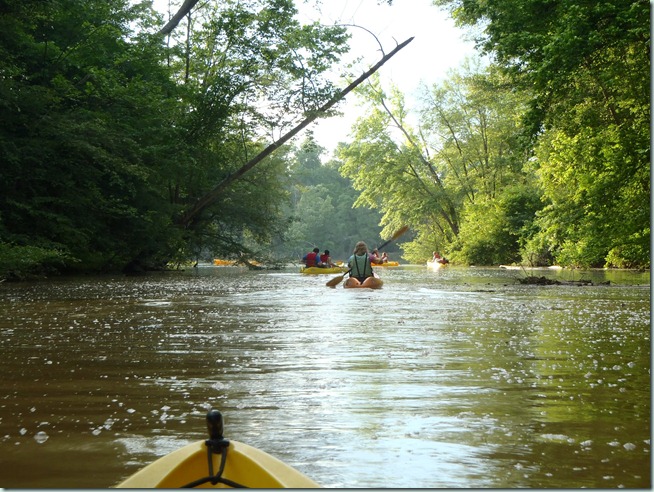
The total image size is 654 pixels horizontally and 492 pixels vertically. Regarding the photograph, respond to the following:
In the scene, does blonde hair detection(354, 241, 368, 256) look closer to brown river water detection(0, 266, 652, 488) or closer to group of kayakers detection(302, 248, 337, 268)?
brown river water detection(0, 266, 652, 488)

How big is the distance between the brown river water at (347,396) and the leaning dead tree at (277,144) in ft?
58.4

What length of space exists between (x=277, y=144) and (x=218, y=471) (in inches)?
1052

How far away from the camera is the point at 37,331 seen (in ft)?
30.6

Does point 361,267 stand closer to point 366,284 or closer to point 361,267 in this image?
point 361,267

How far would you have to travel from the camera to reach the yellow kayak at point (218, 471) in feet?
8.84

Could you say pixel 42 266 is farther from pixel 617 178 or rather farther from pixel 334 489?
pixel 334 489

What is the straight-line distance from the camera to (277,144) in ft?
95.1

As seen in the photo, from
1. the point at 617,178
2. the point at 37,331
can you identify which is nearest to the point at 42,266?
the point at 37,331

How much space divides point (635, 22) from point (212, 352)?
11.0 m

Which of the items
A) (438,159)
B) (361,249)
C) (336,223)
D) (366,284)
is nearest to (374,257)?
(361,249)

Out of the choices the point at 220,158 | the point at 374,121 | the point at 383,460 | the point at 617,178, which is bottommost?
the point at 383,460

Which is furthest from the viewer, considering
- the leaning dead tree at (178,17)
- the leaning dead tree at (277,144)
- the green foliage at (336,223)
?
the green foliage at (336,223)

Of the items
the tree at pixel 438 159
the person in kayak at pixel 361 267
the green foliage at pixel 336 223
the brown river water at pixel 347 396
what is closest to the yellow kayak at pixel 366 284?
the person in kayak at pixel 361 267

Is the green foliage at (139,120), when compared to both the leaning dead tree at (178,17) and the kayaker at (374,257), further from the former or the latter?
the kayaker at (374,257)
